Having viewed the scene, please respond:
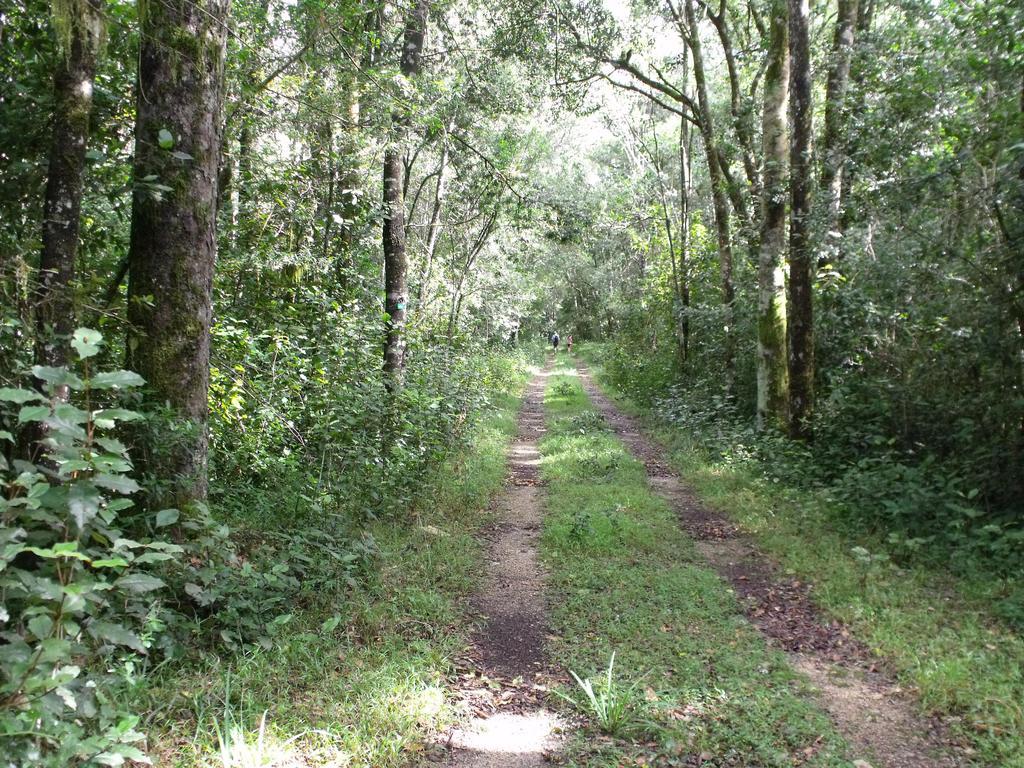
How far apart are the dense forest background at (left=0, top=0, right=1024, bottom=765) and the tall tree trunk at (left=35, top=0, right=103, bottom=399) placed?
0.02 m

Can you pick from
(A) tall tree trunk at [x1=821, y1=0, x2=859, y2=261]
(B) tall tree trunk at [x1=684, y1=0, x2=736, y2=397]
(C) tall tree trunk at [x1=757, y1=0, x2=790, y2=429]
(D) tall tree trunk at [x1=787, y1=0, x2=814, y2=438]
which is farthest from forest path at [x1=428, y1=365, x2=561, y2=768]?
(B) tall tree trunk at [x1=684, y1=0, x2=736, y2=397]

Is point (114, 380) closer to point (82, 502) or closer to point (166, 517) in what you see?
point (82, 502)

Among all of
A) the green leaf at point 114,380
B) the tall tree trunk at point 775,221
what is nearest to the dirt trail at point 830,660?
the tall tree trunk at point 775,221

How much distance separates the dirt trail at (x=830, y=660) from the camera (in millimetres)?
3436

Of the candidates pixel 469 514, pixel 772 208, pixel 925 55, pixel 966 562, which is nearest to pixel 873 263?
pixel 772 208

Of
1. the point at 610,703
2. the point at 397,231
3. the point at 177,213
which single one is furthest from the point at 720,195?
the point at 610,703

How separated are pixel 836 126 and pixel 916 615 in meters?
7.91

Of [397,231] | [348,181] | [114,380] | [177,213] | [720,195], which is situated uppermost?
[720,195]

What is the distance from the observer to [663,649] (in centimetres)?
443

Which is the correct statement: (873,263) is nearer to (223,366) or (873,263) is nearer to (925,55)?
(925,55)

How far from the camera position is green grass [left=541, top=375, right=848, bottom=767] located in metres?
3.42

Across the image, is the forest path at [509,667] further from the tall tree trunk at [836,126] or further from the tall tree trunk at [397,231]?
the tall tree trunk at [836,126]

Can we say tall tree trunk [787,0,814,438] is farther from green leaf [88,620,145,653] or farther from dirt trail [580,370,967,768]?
green leaf [88,620,145,653]

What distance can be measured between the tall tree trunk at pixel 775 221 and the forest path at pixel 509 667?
481cm
